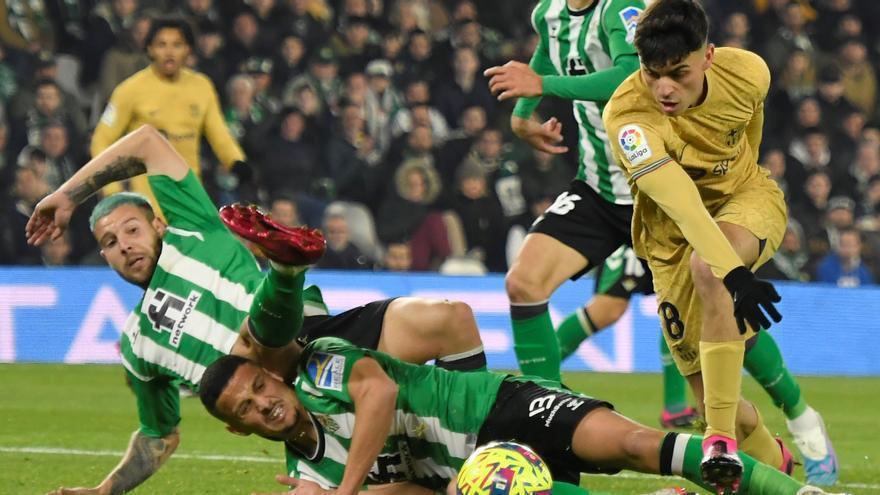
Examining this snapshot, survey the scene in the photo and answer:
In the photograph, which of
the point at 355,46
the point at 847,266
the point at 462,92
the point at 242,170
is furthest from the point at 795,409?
the point at 355,46

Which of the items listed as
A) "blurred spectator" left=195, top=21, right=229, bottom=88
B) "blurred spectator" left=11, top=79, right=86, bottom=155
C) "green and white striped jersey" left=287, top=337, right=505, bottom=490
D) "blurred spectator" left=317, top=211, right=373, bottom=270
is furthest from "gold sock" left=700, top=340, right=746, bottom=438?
"blurred spectator" left=195, top=21, right=229, bottom=88

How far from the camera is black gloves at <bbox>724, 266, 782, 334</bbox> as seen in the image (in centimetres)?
555

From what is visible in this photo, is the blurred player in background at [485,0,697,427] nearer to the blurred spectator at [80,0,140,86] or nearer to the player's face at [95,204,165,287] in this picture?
the player's face at [95,204,165,287]

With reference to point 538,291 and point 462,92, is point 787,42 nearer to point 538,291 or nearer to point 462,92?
point 462,92

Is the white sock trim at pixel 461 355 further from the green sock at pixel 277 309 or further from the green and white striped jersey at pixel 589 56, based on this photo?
the green and white striped jersey at pixel 589 56

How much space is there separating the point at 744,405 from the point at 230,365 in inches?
84.7

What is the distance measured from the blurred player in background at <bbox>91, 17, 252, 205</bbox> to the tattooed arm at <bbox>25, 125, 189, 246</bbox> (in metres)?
4.12

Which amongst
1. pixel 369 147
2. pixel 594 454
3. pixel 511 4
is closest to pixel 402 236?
pixel 369 147

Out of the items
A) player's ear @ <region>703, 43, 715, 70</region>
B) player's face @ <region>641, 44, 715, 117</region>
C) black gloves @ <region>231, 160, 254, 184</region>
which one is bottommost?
black gloves @ <region>231, 160, 254, 184</region>

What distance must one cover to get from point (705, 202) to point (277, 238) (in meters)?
1.83

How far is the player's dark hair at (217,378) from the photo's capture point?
18.6ft


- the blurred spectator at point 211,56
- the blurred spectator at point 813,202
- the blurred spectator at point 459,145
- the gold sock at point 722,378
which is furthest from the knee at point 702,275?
the blurred spectator at point 211,56

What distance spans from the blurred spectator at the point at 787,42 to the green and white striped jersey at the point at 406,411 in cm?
1169

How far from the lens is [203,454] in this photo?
26.9 feet
